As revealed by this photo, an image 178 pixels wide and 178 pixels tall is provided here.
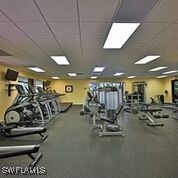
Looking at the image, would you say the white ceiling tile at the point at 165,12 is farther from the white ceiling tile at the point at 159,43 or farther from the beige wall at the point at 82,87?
the beige wall at the point at 82,87

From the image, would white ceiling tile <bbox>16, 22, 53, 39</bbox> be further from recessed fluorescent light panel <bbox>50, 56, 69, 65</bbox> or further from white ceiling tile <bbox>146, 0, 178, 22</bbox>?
recessed fluorescent light panel <bbox>50, 56, 69, 65</bbox>

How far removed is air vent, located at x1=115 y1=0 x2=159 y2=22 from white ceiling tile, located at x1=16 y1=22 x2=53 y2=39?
121 cm

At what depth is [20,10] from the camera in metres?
2.59

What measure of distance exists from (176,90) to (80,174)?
14.6 m

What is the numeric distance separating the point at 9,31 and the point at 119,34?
2.01 metres

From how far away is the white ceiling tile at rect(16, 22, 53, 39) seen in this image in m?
3.13

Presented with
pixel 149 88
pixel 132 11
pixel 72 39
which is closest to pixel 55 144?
pixel 72 39

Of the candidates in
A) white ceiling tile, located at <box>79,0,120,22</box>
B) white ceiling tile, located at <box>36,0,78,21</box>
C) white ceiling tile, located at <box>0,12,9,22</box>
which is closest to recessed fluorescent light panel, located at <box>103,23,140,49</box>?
white ceiling tile, located at <box>79,0,120,22</box>

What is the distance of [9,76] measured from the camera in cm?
763

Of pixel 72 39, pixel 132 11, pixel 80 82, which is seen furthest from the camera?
pixel 80 82

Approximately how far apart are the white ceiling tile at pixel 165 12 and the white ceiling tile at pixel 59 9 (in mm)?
1091

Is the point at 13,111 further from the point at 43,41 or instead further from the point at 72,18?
the point at 72,18

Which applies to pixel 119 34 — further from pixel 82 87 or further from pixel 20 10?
pixel 82 87

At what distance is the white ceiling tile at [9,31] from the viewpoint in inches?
124
